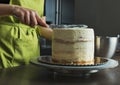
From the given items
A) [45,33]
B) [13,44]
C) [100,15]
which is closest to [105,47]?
[45,33]

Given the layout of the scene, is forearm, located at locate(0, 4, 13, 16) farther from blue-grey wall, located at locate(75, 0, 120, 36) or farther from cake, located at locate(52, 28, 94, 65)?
blue-grey wall, located at locate(75, 0, 120, 36)

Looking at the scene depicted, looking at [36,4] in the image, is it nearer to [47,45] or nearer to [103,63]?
[103,63]

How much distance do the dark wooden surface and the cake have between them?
4 cm

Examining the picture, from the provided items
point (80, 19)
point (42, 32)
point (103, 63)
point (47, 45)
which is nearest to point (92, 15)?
point (80, 19)

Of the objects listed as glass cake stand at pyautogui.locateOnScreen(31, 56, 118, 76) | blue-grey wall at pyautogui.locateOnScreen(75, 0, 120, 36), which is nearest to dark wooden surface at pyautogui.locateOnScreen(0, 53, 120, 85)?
glass cake stand at pyautogui.locateOnScreen(31, 56, 118, 76)

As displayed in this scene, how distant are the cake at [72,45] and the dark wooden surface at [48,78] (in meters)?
0.04

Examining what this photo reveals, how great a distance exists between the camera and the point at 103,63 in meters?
0.72

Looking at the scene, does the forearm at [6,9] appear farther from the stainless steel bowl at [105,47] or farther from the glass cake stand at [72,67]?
the stainless steel bowl at [105,47]

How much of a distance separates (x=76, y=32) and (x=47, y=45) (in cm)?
108

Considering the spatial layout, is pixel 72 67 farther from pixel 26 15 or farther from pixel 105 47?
pixel 105 47

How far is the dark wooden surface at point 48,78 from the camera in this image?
63cm

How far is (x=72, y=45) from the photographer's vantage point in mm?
680

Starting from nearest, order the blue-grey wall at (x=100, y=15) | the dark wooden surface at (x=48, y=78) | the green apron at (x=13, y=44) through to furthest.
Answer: the dark wooden surface at (x=48, y=78), the green apron at (x=13, y=44), the blue-grey wall at (x=100, y=15)

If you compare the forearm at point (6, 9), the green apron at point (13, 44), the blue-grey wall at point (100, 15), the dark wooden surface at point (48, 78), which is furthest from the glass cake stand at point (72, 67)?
the blue-grey wall at point (100, 15)
